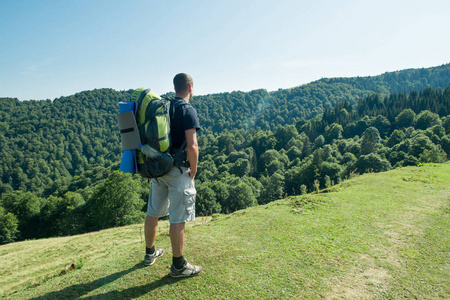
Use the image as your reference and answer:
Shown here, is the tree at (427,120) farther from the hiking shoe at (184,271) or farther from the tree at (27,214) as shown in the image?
the tree at (27,214)

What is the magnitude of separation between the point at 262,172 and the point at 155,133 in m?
86.5

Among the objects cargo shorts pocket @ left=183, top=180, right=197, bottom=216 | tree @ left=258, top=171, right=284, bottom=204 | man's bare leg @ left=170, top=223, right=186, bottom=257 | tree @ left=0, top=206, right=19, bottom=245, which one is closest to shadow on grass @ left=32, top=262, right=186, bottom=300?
man's bare leg @ left=170, top=223, right=186, bottom=257

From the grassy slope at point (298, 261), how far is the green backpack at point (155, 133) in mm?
2061

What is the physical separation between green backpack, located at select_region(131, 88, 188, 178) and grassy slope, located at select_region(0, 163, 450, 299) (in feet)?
6.76

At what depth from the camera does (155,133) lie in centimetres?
388

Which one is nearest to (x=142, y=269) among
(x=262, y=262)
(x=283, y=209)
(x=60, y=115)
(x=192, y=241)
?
(x=192, y=241)

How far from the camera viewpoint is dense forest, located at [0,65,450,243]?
4381cm

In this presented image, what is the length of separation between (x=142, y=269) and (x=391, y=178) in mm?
12502

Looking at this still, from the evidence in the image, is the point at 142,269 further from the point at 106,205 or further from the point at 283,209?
the point at 106,205

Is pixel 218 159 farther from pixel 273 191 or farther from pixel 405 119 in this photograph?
pixel 405 119

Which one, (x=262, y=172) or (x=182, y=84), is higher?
(x=182, y=84)

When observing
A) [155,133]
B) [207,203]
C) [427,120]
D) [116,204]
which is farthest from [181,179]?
[427,120]

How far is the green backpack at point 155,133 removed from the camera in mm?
3895

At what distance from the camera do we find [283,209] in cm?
810
